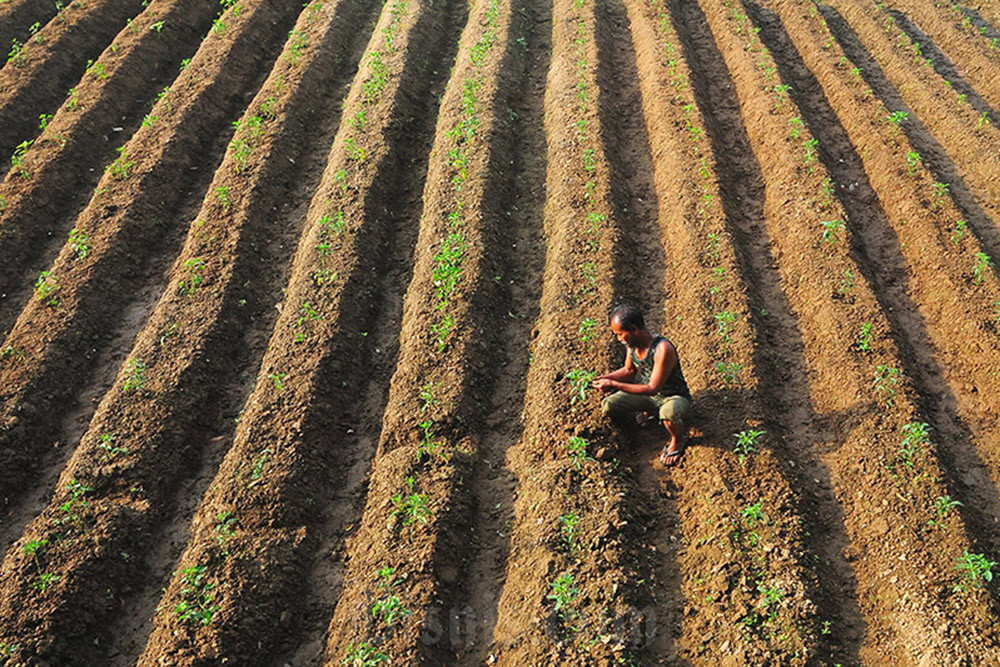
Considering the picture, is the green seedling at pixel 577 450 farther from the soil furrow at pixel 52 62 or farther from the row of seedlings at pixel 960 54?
the soil furrow at pixel 52 62

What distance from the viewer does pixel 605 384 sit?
746 cm

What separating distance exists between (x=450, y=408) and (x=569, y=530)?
83.3 inches

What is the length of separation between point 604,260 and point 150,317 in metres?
6.42

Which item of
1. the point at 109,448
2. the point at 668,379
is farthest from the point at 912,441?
the point at 109,448

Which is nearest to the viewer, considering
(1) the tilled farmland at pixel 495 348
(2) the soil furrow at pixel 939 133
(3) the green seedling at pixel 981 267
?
(1) the tilled farmland at pixel 495 348

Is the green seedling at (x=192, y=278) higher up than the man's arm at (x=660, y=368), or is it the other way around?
the man's arm at (x=660, y=368)

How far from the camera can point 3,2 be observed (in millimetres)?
16859

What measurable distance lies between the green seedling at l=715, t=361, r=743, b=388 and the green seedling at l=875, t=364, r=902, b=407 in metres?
1.48

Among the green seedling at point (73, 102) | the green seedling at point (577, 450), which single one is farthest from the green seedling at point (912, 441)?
the green seedling at point (73, 102)

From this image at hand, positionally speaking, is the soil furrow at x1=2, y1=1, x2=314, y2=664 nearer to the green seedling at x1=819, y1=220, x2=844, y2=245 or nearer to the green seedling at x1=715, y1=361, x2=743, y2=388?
the green seedling at x1=715, y1=361, x2=743, y2=388

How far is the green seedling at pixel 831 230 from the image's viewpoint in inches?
389

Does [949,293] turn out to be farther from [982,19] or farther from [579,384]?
[982,19]

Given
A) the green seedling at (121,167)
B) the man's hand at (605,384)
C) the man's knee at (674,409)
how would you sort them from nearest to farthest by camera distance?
1. the man's knee at (674,409)
2. the man's hand at (605,384)
3. the green seedling at (121,167)

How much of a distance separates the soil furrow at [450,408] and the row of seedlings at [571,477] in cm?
32
